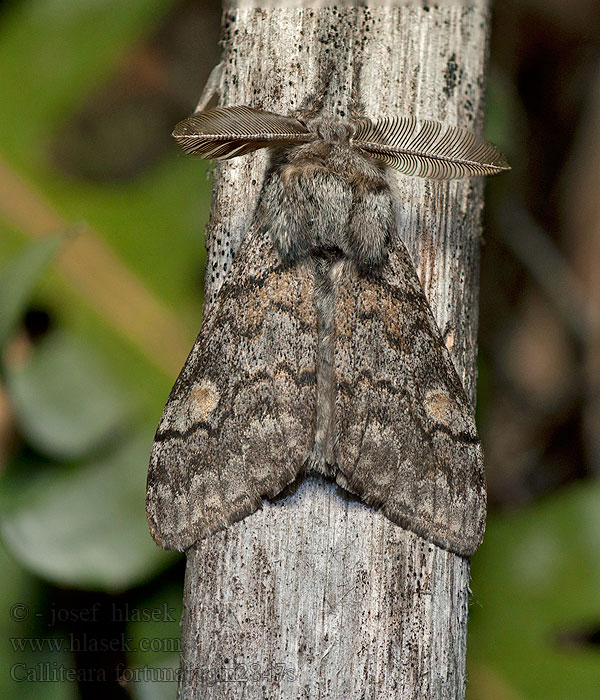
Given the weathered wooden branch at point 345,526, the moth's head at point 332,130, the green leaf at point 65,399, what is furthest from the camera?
the green leaf at point 65,399

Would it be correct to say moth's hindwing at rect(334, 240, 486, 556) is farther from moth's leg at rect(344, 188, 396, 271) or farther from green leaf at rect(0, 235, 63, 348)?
green leaf at rect(0, 235, 63, 348)

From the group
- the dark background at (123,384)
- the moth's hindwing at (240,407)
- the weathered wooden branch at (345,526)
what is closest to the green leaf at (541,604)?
the dark background at (123,384)

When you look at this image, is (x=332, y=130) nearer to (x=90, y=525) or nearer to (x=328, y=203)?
(x=328, y=203)

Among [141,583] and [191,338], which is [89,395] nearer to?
[191,338]

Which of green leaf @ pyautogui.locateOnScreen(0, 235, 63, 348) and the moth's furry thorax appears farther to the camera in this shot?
green leaf @ pyautogui.locateOnScreen(0, 235, 63, 348)

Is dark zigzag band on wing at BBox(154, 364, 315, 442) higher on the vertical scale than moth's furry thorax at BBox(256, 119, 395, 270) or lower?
lower

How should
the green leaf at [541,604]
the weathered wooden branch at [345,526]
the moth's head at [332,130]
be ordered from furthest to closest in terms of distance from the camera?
the green leaf at [541,604]
the moth's head at [332,130]
the weathered wooden branch at [345,526]

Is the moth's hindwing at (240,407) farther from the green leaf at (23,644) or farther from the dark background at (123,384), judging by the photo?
the green leaf at (23,644)

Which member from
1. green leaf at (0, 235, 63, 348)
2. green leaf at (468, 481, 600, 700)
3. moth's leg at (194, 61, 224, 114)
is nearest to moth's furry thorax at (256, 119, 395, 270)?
moth's leg at (194, 61, 224, 114)
